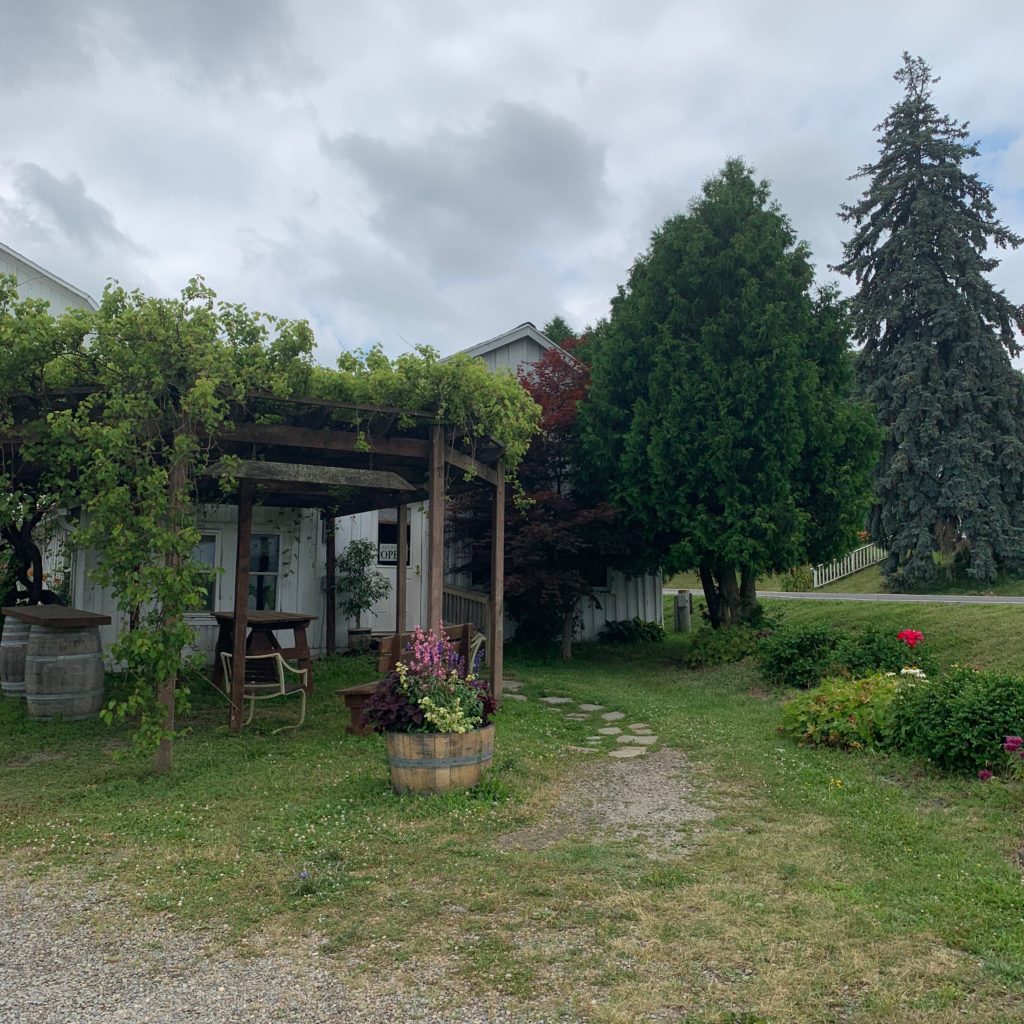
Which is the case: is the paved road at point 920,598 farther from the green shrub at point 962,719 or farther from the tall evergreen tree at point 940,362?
the green shrub at point 962,719

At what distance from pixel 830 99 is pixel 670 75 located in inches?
71.4

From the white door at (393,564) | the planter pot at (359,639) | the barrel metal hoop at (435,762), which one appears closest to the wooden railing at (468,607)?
the planter pot at (359,639)

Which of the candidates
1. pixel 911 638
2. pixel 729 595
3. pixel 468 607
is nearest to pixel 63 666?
pixel 468 607

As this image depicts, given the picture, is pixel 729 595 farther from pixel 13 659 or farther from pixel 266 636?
pixel 13 659

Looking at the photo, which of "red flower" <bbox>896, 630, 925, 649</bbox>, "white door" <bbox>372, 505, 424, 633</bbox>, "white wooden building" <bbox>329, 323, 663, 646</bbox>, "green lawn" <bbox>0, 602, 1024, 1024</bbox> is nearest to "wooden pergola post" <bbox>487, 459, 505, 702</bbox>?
"green lawn" <bbox>0, 602, 1024, 1024</bbox>

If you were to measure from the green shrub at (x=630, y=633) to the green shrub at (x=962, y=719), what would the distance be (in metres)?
8.82

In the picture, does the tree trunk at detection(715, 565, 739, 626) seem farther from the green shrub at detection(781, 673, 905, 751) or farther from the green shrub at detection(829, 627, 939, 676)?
the green shrub at detection(781, 673, 905, 751)

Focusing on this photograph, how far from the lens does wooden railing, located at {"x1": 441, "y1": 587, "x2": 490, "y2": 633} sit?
11.1 metres

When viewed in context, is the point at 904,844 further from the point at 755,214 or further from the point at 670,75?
the point at 755,214

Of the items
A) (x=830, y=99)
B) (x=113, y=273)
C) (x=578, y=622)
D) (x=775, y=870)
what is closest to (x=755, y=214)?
(x=830, y=99)

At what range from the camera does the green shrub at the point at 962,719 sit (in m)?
5.25

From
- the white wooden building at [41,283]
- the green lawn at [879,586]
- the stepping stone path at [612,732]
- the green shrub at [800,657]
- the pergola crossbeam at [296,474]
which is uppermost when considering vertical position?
the white wooden building at [41,283]

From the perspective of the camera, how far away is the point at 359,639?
1239 centimetres

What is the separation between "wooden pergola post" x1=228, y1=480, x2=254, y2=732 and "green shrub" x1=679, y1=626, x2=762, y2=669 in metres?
6.80
